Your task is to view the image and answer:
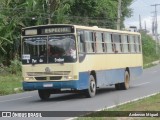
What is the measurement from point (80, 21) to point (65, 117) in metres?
36.4

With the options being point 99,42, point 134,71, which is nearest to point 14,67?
point 134,71

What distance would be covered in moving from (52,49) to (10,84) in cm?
1065

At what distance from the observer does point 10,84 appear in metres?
30.2

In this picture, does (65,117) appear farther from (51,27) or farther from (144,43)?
(144,43)

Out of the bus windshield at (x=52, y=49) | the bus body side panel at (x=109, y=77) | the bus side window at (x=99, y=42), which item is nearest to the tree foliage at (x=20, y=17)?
the bus body side panel at (x=109, y=77)

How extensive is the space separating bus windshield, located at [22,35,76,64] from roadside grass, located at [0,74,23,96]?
6.33 m

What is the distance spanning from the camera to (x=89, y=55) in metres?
21.3

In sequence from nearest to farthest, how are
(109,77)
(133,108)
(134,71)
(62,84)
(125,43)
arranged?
(133,108) < (62,84) < (109,77) < (125,43) < (134,71)

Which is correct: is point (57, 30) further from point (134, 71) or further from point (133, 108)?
point (134, 71)

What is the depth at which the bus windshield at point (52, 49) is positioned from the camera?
1995 centimetres

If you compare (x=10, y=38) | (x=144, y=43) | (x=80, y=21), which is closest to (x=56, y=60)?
(x=10, y=38)

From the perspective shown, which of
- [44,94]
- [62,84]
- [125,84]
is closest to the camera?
[62,84]

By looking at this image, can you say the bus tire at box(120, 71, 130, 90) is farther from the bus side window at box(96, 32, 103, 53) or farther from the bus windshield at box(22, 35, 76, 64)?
the bus windshield at box(22, 35, 76, 64)

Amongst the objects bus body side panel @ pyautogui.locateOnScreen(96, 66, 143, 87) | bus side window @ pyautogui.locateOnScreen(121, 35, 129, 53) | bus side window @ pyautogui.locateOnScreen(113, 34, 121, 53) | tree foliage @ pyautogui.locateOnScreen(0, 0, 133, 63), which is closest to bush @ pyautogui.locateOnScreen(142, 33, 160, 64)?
tree foliage @ pyautogui.locateOnScreen(0, 0, 133, 63)
